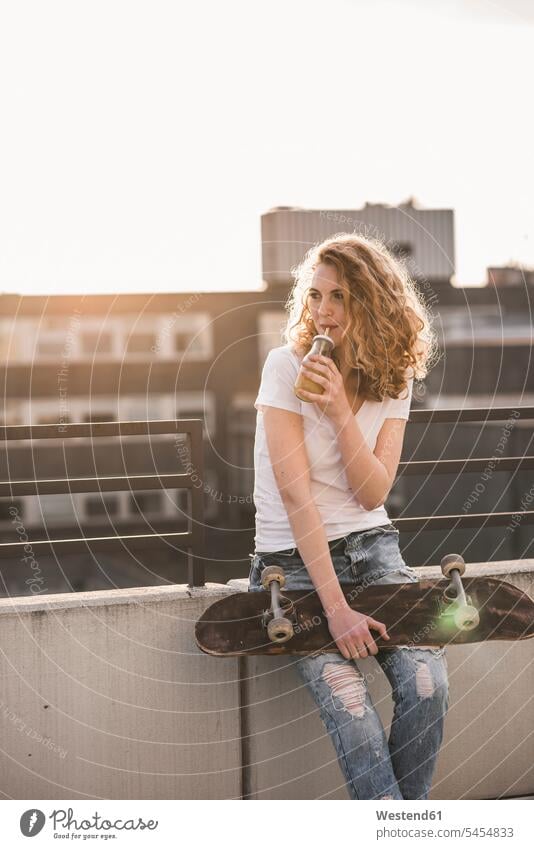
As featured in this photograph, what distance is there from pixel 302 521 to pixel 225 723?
930 mm

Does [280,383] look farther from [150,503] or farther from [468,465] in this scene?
[150,503]

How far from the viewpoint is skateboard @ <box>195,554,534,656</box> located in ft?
10.6

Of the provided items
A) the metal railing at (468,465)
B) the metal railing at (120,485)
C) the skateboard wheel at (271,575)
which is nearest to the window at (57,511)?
the metal railing at (468,465)

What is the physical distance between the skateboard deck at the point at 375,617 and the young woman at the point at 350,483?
0.16ft

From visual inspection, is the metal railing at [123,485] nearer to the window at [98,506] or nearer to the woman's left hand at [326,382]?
the woman's left hand at [326,382]

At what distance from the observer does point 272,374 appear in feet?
10.9

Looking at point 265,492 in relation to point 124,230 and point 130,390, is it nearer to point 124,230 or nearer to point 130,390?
point 124,230

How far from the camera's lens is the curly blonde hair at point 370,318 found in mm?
3389

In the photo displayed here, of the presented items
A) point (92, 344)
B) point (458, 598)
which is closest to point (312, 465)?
point (458, 598)

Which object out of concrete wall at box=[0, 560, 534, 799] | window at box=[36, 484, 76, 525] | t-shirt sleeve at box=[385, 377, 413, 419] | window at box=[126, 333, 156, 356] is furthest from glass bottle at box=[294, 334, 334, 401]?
window at box=[36, 484, 76, 525]

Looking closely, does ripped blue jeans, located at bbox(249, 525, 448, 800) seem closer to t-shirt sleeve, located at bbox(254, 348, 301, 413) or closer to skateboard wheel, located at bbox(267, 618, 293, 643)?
skateboard wheel, located at bbox(267, 618, 293, 643)

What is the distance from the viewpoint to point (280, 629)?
310cm
